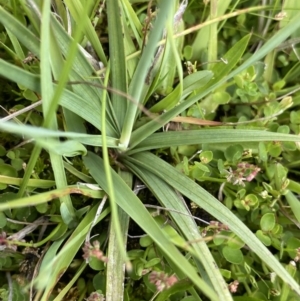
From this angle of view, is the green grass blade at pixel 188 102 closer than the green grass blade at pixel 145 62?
No

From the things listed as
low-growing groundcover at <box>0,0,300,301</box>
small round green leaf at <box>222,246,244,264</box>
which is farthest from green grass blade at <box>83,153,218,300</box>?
small round green leaf at <box>222,246,244,264</box>

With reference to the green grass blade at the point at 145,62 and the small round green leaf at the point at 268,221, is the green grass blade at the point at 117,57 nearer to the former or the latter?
the green grass blade at the point at 145,62

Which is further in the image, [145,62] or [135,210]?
[135,210]

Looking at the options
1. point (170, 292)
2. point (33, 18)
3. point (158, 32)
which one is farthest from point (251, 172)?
point (33, 18)

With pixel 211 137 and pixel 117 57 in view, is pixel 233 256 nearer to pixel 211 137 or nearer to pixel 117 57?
pixel 211 137

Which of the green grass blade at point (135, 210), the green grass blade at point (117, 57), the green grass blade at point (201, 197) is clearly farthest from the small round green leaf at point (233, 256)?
the green grass blade at point (117, 57)

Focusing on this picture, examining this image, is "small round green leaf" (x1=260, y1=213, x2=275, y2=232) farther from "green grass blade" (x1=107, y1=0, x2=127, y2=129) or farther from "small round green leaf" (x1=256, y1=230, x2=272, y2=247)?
"green grass blade" (x1=107, y1=0, x2=127, y2=129)

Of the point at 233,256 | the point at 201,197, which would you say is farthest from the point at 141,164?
the point at 233,256

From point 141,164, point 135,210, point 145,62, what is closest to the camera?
point 145,62

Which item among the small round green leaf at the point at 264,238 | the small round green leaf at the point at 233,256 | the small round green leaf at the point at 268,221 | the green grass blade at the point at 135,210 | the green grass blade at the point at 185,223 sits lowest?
the small round green leaf at the point at 233,256

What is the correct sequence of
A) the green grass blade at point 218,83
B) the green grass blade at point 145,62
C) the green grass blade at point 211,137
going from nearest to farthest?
the green grass blade at point 145,62 → the green grass blade at point 218,83 → the green grass blade at point 211,137
